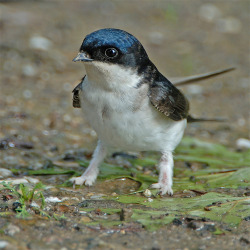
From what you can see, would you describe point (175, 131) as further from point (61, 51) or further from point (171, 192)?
point (61, 51)

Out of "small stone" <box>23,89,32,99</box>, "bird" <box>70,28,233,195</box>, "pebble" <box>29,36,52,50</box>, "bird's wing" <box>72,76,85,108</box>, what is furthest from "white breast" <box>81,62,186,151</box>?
"pebble" <box>29,36,52,50</box>

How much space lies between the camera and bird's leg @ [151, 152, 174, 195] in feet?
14.0

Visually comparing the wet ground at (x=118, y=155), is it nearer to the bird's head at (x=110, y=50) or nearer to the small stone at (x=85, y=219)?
the small stone at (x=85, y=219)

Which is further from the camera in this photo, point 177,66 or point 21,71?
point 177,66

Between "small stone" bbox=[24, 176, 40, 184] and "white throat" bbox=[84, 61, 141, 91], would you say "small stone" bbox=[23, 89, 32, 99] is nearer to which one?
"small stone" bbox=[24, 176, 40, 184]

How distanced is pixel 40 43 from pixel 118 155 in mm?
3365

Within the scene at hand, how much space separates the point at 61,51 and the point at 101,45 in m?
4.52

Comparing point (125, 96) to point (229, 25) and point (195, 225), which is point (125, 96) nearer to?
point (195, 225)

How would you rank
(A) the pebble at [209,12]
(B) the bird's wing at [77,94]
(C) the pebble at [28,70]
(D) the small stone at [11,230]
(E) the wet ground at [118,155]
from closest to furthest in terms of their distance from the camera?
(D) the small stone at [11,230] < (E) the wet ground at [118,155] < (B) the bird's wing at [77,94] < (C) the pebble at [28,70] < (A) the pebble at [209,12]

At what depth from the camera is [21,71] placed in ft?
24.4

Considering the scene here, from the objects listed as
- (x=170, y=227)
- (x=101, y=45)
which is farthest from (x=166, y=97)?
(x=170, y=227)

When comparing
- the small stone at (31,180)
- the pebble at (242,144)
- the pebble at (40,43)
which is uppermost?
the pebble at (40,43)

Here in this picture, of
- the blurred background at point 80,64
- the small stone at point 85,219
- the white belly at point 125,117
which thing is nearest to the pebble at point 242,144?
the blurred background at point 80,64

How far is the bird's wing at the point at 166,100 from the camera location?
13.5 feet
